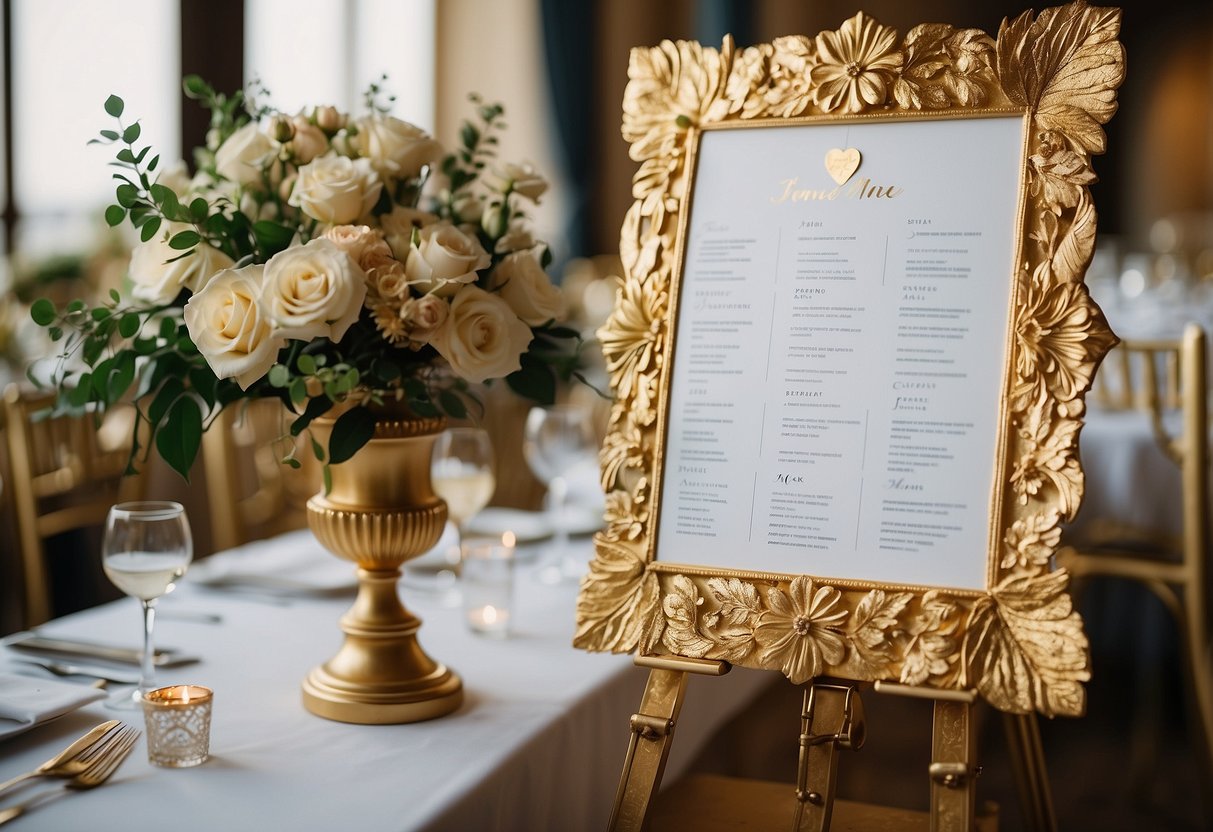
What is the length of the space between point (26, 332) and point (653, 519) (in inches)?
119

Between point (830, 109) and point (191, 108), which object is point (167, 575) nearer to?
point (830, 109)

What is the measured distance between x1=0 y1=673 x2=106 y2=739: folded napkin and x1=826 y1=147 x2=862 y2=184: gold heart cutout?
97cm

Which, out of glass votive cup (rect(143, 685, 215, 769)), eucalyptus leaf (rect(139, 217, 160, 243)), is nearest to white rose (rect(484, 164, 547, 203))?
eucalyptus leaf (rect(139, 217, 160, 243))

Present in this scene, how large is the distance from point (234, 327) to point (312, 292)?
0.31ft

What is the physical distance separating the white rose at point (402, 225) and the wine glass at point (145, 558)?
0.39 meters

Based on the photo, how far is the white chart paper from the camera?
3.73 ft

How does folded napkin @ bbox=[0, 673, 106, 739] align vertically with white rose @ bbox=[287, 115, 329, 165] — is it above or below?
below

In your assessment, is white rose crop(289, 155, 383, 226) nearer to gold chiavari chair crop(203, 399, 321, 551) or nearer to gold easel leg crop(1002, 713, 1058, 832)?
gold chiavari chair crop(203, 399, 321, 551)

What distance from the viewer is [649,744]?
1185 mm

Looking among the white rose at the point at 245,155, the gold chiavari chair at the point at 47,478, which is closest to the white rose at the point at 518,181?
the white rose at the point at 245,155

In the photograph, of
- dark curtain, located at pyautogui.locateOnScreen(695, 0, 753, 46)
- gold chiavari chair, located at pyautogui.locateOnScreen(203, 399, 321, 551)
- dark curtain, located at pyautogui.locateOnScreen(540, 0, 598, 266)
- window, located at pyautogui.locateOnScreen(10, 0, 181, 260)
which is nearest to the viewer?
gold chiavari chair, located at pyautogui.locateOnScreen(203, 399, 321, 551)

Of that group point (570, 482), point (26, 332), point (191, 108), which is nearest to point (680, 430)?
point (570, 482)

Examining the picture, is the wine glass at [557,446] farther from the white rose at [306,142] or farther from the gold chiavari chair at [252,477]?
the white rose at [306,142]

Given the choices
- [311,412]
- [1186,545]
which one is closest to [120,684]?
[311,412]
